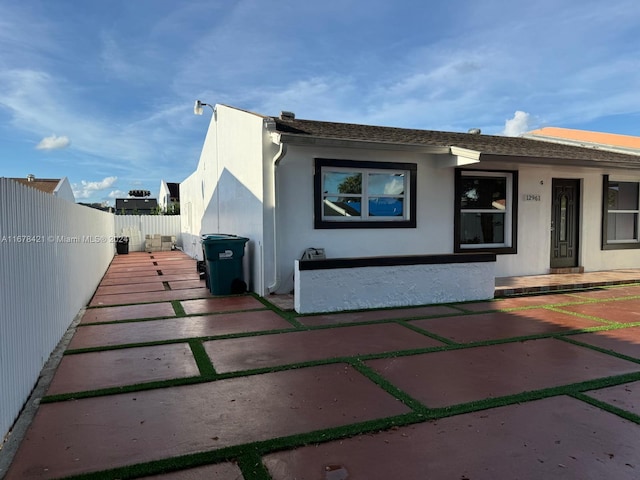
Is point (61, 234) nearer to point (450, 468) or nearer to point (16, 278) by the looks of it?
point (16, 278)

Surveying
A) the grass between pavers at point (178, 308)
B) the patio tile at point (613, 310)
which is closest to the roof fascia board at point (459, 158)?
the patio tile at point (613, 310)

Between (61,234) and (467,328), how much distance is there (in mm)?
5965

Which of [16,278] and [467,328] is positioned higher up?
[16,278]

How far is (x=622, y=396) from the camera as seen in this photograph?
12.1 feet

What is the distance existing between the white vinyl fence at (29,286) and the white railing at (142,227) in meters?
17.1

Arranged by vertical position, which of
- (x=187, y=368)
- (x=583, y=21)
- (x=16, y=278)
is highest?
(x=583, y=21)

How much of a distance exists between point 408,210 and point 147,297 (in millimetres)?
5925

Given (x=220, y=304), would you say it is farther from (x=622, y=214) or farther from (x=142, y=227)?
(x=142, y=227)

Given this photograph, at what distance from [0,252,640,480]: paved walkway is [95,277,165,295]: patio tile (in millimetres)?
2820

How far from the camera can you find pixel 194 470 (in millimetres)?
2564

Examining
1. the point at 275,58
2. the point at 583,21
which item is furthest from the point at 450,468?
the point at 275,58

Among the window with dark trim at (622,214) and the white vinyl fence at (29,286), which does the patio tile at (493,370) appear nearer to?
the white vinyl fence at (29,286)

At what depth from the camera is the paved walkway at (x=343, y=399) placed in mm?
2631

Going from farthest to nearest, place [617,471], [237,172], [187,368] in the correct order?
[237,172], [187,368], [617,471]
